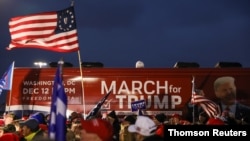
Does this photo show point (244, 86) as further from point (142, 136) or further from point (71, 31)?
point (142, 136)

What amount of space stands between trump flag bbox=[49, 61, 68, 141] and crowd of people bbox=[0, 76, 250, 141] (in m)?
0.18

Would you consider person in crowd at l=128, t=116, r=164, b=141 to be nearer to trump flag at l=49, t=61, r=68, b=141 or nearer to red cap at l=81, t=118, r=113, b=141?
red cap at l=81, t=118, r=113, b=141

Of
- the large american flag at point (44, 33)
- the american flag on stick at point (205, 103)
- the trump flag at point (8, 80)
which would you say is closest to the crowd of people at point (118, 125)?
the american flag on stick at point (205, 103)

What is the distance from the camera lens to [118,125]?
1358cm

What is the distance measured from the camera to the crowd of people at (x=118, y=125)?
19.2 feet

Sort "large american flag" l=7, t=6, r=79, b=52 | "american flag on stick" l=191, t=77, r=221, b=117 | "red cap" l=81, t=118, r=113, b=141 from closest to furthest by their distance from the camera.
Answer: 1. "red cap" l=81, t=118, r=113, b=141
2. "large american flag" l=7, t=6, r=79, b=52
3. "american flag on stick" l=191, t=77, r=221, b=117

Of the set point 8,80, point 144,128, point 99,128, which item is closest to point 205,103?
point 8,80

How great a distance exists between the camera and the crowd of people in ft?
19.2

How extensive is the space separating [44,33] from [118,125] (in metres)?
3.21

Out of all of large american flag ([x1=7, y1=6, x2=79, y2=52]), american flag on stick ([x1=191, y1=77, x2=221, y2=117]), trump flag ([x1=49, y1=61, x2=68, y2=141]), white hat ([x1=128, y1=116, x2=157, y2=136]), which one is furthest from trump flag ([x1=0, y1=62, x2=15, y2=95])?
white hat ([x1=128, y1=116, x2=157, y2=136])

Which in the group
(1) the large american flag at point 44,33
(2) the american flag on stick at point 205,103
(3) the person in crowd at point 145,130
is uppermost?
(1) the large american flag at point 44,33

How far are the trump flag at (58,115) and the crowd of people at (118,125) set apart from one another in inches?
7.2

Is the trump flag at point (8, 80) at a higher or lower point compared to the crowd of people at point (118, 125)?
higher

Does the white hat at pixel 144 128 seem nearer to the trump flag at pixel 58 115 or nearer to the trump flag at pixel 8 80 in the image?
the trump flag at pixel 58 115
